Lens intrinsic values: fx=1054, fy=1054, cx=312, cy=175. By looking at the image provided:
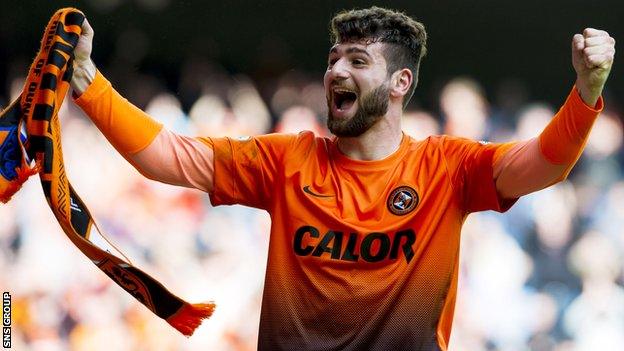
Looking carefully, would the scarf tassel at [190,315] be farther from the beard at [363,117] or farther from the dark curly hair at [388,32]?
the dark curly hair at [388,32]

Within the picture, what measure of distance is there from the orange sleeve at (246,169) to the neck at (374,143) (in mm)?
199

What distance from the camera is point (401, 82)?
12.1 feet

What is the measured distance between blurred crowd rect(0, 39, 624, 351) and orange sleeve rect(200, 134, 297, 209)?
228cm

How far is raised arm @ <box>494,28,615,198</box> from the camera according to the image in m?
3.00

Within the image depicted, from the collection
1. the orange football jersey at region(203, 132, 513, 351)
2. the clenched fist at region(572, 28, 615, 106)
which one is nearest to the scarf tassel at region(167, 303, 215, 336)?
the orange football jersey at region(203, 132, 513, 351)

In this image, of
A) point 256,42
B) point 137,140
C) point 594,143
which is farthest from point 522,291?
point 137,140

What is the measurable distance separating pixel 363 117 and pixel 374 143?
0.32 feet

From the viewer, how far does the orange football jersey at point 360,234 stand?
3330 millimetres

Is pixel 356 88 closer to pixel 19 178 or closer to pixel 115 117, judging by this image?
pixel 115 117

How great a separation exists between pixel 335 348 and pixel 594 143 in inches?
129

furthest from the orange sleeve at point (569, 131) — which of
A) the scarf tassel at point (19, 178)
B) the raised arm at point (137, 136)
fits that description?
the scarf tassel at point (19, 178)

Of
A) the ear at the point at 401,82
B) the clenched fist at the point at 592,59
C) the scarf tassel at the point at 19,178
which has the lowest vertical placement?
the scarf tassel at the point at 19,178

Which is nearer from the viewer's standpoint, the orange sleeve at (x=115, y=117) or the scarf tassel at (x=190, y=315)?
the orange sleeve at (x=115, y=117)

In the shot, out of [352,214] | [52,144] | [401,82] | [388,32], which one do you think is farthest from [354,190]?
[52,144]
